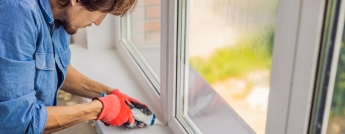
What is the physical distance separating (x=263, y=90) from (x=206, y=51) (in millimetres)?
278

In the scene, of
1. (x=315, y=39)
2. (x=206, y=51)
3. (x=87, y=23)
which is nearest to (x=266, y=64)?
(x=315, y=39)

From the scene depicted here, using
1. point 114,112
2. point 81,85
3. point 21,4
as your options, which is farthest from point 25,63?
point 81,85

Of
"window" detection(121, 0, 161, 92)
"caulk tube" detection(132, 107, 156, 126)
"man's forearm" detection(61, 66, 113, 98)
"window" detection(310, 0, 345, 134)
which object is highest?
"window" detection(310, 0, 345, 134)

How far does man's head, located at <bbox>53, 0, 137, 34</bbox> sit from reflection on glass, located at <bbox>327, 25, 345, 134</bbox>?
1.85 ft

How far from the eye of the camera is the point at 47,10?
3.66 feet

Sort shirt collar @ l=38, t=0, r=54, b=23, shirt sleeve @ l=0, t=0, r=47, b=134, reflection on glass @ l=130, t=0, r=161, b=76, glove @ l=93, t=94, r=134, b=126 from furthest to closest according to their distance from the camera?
reflection on glass @ l=130, t=0, r=161, b=76
glove @ l=93, t=94, r=134, b=126
shirt collar @ l=38, t=0, r=54, b=23
shirt sleeve @ l=0, t=0, r=47, b=134

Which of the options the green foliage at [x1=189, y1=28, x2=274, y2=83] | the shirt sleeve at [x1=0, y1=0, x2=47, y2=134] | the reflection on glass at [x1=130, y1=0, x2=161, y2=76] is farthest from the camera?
the reflection on glass at [x1=130, y1=0, x2=161, y2=76]

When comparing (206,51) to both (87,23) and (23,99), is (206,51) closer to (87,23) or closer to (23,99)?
(87,23)

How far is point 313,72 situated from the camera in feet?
2.45

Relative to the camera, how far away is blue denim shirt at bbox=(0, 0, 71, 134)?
3.28 feet

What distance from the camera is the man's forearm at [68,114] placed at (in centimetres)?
118

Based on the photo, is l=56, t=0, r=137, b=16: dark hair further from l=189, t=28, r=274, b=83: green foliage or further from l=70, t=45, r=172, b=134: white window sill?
l=70, t=45, r=172, b=134: white window sill

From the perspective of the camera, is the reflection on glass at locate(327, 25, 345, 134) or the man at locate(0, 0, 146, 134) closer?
the reflection on glass at locate(327, 25, 345, 134)

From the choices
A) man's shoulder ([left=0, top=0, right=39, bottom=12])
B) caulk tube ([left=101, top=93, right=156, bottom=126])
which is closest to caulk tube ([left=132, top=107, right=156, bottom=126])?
caulk tube ([left=101, top=93, right=156, bottom=126])
